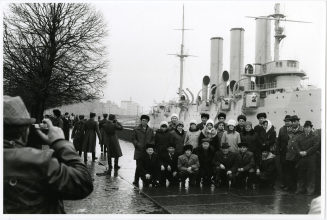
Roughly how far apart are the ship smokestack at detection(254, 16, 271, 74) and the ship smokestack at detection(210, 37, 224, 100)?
13.9ft

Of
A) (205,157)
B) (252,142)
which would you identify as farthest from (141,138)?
(252,142)

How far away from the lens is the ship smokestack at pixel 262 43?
25.6 meters

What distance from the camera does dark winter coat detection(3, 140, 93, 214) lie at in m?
2.08

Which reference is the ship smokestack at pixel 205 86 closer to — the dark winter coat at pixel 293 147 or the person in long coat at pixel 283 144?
the person in long coat at pixel 283 144

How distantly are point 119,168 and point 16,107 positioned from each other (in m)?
8.26

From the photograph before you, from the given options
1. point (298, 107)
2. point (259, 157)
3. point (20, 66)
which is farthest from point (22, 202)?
point (298, 107)

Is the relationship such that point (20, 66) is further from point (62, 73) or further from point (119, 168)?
point (119, 168)

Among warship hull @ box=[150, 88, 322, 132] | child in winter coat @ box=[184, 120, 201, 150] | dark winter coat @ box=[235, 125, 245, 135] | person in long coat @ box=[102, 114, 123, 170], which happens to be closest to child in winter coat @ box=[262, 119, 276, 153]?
dark winter coat @ box=[235, 125, 245, 135]

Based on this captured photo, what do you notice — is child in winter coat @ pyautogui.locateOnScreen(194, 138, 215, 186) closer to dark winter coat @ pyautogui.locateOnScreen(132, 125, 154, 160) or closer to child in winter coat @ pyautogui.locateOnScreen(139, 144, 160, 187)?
child in winter coat @ pyautogui.locateOnScreen(139, 144, 160, 187)

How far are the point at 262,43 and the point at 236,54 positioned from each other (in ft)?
6.98

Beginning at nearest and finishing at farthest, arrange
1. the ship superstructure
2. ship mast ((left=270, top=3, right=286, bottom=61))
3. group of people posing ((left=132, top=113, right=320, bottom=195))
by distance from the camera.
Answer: group of people posing ((left=132, top=113, right=320, bottom=195)) < the ship superstructure < ship mast ((left=270, top=3, right=286, bottom=61))

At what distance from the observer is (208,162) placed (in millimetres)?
8039

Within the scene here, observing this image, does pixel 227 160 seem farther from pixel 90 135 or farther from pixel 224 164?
pixel 90 135

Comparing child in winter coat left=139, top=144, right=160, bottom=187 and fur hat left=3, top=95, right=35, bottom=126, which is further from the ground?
fur hat left=3, top=95, right=35, bottom=126
